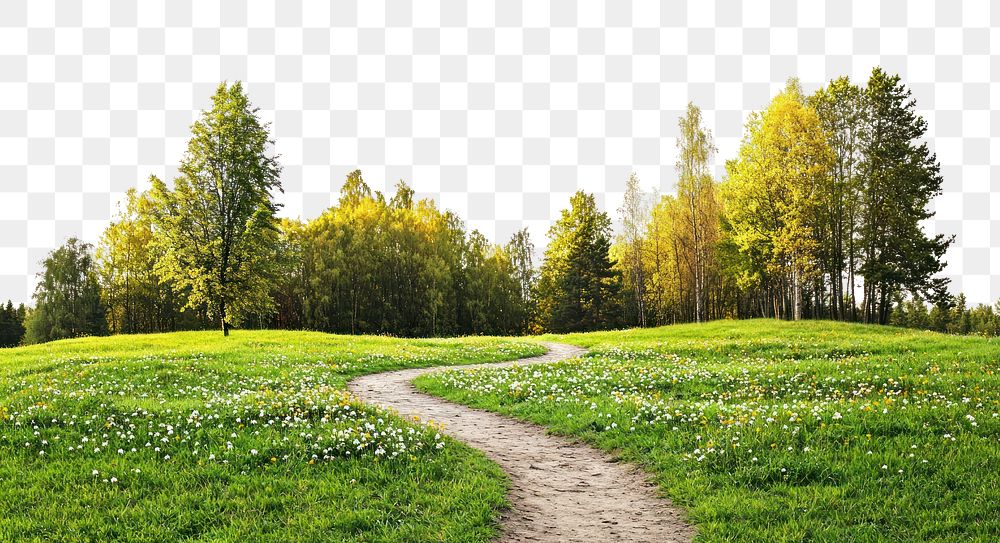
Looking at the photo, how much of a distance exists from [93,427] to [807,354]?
24.8 meters

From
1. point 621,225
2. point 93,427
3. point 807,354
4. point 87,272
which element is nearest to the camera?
point 93,427

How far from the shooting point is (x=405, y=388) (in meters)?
17.6

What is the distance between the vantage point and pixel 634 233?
187ft

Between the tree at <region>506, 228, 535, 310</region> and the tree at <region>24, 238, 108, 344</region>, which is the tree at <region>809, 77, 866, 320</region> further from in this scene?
the tree at <region>24, 238, 108, 344</region>

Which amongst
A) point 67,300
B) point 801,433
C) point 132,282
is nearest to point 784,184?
point 801,433

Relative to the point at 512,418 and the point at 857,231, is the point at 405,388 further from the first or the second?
the point at 857,231

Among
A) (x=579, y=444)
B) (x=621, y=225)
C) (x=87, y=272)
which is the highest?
(x=621, y=225)

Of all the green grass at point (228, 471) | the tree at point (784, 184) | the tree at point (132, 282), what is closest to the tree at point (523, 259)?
the tree at point (784, 184)

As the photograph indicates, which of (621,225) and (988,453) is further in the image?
(621,225)

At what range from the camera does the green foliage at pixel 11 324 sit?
287 ft

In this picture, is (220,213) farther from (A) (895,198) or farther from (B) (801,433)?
(A) (895,198)

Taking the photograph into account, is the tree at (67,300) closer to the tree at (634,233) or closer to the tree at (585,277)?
the tree at (585,277)

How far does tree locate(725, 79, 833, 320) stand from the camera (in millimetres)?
40438

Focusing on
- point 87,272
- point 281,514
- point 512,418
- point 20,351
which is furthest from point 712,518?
point 87,272
